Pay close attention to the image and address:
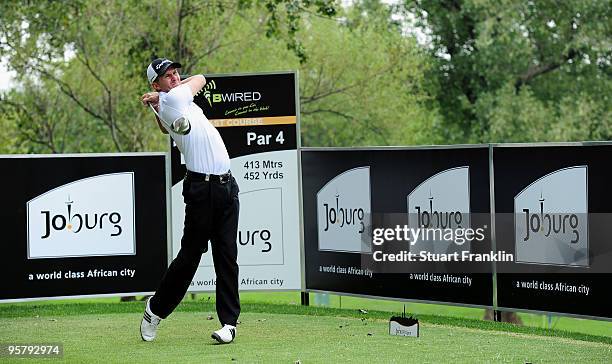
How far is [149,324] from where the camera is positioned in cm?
884

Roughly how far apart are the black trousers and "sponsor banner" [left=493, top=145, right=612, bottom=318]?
2856mm

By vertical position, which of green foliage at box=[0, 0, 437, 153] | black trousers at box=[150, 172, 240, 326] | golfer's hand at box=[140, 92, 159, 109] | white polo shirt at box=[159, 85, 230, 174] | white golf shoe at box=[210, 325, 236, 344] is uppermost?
green foliage at box=[0, 0, 437, 153]

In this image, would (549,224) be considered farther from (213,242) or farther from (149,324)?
(149,324)

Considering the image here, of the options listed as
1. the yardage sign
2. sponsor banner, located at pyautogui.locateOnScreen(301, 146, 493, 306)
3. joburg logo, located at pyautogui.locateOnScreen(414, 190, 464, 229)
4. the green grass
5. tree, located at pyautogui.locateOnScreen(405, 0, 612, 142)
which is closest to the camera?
the green grass

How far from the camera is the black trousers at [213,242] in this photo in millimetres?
8656

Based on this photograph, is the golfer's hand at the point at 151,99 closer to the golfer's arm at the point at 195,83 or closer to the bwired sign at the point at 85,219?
the golfer's arm at the point at 195,83

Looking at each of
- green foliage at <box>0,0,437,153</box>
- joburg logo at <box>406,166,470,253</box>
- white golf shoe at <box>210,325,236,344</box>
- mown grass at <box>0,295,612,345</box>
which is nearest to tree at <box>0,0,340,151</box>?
green foliage at <box>0,0,437,153</box>

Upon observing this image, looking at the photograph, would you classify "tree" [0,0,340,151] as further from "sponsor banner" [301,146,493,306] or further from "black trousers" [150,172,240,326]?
"black trousers" [150,172,240,326]

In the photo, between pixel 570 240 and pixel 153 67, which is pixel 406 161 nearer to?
pixel 570 240

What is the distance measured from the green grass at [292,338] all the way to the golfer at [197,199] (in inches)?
11.5

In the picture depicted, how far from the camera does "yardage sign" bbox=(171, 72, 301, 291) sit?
11.9 meters

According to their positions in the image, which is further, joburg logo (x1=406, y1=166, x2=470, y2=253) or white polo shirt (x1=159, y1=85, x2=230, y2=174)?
joburg logo (x1=406, y1=166, x2=470, y2=253)

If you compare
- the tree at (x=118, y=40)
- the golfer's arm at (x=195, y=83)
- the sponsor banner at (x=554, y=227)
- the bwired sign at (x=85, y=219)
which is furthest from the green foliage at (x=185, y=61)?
the golfer's arm at (x=195, y=83)

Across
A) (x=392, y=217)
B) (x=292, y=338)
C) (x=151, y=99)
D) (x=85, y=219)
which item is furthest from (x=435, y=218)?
(x=85, y=219)
